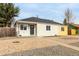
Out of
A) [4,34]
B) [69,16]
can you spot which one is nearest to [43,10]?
[4,34]

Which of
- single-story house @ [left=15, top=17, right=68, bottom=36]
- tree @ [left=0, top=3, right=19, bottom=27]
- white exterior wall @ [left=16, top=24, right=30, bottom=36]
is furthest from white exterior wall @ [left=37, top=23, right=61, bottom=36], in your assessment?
tree @ [left=0, top=3, right=19, bottom=27]

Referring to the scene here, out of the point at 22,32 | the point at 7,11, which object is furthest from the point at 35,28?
the point at 7,11

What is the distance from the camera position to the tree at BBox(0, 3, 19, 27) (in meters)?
36.6

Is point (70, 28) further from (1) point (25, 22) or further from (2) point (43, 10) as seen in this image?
(1) point (25, 22)

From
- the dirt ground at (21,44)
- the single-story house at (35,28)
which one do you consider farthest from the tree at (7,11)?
the dirt ground at (21,44)

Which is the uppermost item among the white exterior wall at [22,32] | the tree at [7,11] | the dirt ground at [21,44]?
the tree at [7,11]

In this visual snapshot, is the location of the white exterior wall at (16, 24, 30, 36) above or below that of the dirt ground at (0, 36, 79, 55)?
below

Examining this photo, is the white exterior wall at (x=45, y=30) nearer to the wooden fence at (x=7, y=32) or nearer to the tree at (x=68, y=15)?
the wooden fence at (x=7, y=32)

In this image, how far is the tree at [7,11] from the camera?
36594 millimetres

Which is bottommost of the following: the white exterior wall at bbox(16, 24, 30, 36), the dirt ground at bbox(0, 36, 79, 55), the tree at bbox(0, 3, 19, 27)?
the white exterior wall at bbox(16, 24, 30, 36)

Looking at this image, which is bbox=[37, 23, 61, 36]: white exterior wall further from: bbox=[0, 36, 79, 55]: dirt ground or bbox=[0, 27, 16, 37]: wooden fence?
bbox=[0, 36, 79, 55]: dirt ground

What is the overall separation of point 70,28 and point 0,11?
54.4ft

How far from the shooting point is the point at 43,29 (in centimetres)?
3172

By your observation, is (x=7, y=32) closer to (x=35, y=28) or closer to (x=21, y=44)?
(x=35, y=28)
